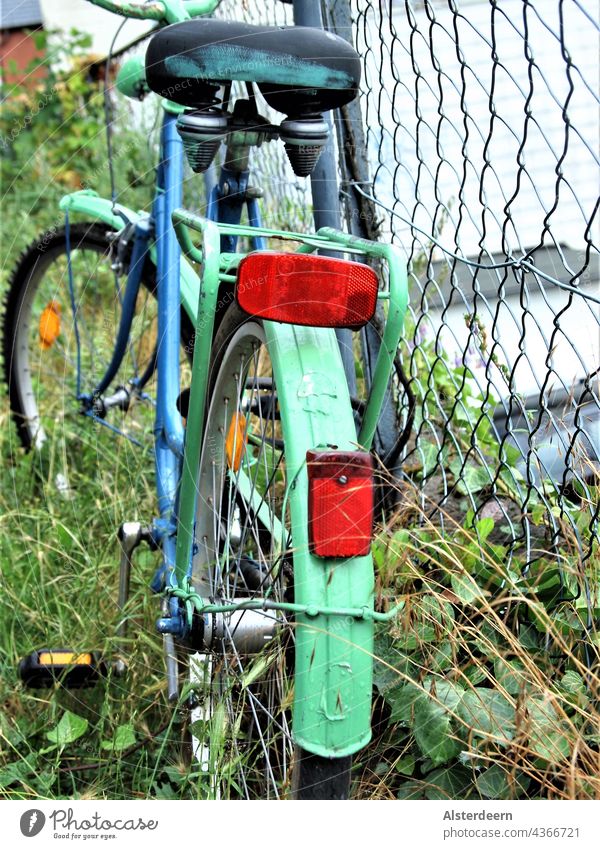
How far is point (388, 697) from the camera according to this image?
1814 millimetres

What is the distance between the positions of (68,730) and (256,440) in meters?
0.73

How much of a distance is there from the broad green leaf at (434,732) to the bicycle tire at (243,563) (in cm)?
24

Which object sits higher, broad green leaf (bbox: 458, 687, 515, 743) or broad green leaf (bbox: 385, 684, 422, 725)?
broad green leaf (bbox: 458, 687, 515, 743)

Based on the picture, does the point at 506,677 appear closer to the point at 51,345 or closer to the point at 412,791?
the point at 412,791

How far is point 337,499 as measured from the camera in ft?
4.30

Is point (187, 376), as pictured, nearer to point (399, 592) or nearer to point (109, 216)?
point (109, 216)

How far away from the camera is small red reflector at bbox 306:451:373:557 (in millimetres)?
1306

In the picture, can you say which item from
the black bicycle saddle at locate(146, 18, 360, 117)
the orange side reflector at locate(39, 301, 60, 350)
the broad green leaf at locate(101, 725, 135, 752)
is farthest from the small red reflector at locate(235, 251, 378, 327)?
the orange side reflector at locate(39, 301, 60, 350)

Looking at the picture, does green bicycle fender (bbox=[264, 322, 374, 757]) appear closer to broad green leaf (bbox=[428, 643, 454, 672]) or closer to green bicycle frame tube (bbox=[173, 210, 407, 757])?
green bicycle frame tube (bbox=[173, 210, 407, 757])

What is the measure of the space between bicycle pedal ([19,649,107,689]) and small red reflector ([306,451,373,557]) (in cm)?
104

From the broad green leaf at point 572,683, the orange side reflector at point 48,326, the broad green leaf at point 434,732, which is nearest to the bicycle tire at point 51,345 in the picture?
the orange side reflector at point 48,326

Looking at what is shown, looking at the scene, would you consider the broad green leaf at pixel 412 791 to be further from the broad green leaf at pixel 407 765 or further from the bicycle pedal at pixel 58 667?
the bicycle pedal at pixel 58 667

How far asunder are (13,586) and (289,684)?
1.20 metres

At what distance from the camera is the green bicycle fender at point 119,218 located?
7.67 feet
